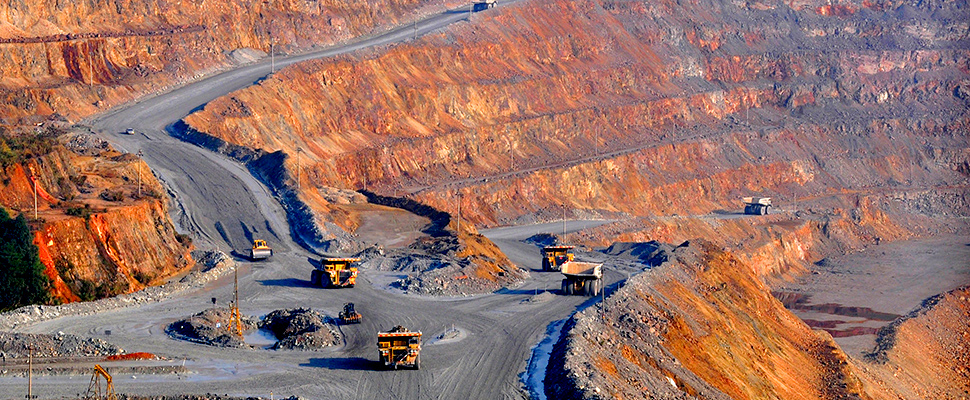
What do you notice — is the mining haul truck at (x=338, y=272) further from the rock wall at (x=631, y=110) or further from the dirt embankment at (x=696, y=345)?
the rock wall at (x=631, y=110)

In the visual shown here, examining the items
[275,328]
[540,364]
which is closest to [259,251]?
[275,328]

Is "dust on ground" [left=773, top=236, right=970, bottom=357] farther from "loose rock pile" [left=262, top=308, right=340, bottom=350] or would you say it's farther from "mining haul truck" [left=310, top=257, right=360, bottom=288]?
"loose rock pile" [left=262, top=308, right=340, bottom=350]

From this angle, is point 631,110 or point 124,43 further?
point 631,110

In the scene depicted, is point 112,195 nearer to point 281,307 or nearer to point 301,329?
point 281,307

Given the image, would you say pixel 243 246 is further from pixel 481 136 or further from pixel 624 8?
pixel 624 8

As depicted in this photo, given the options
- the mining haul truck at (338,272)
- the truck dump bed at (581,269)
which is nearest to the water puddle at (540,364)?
the truck dump bed at (581,269)

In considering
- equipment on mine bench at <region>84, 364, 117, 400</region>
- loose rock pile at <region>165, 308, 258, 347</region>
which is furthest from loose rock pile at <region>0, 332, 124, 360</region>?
equipment on mine bench at <region>84, 364, 117, 400</region>
